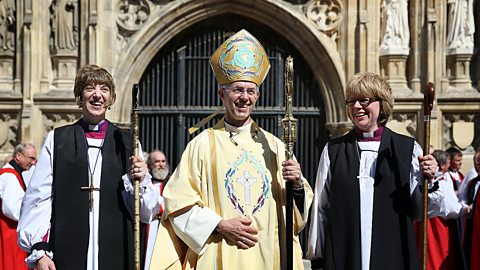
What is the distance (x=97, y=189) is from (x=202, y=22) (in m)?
→ 8.16

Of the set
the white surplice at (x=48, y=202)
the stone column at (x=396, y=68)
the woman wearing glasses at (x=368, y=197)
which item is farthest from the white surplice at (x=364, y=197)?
the stone column at (x=396, y=68)

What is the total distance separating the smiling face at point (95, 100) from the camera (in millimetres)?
5305

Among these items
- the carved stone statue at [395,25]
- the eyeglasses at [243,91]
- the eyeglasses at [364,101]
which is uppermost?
the carved stone statue at [395,25]

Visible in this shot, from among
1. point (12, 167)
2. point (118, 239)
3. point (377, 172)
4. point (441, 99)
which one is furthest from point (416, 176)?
point (441, 99)

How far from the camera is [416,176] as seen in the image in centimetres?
537

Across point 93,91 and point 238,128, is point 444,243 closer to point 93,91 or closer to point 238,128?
point 238,128

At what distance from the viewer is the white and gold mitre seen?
5258 mm

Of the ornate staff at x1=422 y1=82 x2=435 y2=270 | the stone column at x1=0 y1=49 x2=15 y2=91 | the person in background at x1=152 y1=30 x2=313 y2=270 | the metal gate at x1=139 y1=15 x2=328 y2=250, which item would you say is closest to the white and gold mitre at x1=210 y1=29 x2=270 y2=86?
the person in background at x1=152 y1=30 x2=313 y2=270

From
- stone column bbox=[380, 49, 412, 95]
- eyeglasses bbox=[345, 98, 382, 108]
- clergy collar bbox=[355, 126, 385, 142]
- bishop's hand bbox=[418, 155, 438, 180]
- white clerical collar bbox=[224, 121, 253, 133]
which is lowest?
bishop's hand bbox=[418, 155, 438, 180]

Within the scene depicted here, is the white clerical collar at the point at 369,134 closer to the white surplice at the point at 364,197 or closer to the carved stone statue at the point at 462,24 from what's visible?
the white surplice at the point at 364,197

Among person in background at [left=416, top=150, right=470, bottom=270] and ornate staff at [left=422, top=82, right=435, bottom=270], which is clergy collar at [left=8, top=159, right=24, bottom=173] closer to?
person in background at [left=416, top=150, right=470, bottom=270]

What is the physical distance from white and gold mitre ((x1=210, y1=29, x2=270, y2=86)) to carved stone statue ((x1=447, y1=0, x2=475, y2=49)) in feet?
25.1

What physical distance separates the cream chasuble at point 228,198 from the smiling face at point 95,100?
1.85 feet

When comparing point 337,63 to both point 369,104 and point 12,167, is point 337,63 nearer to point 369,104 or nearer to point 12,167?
point 12,167
